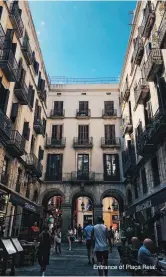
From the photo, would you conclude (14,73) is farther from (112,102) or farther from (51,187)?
(112,102)

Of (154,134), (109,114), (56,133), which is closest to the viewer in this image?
(154,134)

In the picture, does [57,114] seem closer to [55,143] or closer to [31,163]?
[55,143]

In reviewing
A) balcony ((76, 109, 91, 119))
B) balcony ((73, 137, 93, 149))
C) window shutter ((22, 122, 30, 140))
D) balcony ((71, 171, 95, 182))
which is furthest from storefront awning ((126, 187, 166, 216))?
balcony ((76, 109, 91, 119))

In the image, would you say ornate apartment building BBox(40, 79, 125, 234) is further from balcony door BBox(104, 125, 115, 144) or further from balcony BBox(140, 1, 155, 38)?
balcony BBox(140, 1, 155, 38)

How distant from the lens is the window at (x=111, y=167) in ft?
78.3

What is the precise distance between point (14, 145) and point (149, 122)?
376 inches

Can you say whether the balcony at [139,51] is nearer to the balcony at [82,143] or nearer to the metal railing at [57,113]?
the balcony at [82,143]

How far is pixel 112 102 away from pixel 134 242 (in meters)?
21.7

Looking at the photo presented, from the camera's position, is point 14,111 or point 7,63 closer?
point 7,63

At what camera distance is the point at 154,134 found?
12516 mm

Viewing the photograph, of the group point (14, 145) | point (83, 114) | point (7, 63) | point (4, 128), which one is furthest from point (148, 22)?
point (83, 114)

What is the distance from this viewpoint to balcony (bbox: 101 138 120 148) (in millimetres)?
24688

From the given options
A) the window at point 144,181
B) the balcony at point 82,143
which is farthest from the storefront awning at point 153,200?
the balcony at point 82,143

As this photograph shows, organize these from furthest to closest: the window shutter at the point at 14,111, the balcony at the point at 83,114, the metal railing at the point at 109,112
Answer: the metal railing at the point at 109,112
the balcony at the point at 83,114
the window shutter at the point at 14,111
